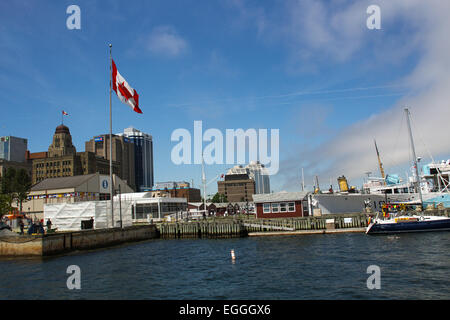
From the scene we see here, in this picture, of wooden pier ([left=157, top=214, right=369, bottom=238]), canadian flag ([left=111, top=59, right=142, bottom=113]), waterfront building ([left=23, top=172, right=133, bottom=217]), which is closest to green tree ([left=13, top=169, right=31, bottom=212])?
waterfront building ([left=23, top=172, right=133, bottom=217])

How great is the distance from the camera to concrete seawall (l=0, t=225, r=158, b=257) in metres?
32.9

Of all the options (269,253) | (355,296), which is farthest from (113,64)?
(355,296)

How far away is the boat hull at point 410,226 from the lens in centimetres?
4269

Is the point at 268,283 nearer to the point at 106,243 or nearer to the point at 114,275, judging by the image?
the point at 114,275

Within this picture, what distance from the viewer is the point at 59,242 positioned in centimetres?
3481

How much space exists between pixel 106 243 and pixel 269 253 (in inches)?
858

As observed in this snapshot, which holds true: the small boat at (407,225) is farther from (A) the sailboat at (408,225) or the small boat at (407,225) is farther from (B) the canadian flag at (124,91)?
(B) the canadian flag at (124,91)

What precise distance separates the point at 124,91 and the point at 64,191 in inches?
2517

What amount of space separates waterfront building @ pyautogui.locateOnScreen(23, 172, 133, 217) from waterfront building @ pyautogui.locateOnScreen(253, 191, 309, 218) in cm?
5390

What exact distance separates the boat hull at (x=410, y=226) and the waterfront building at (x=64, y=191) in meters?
71.6

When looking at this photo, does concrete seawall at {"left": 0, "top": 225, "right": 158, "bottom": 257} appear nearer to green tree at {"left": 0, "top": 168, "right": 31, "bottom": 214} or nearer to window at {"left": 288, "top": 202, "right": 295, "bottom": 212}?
window at {"left": 288, "top": 202, "right": 295, "bottom": 212}

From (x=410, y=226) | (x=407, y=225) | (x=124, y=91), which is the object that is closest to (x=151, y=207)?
(x=124, y=91)

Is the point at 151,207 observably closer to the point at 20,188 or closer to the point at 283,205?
the point at 283,205

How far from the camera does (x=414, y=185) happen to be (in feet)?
242
